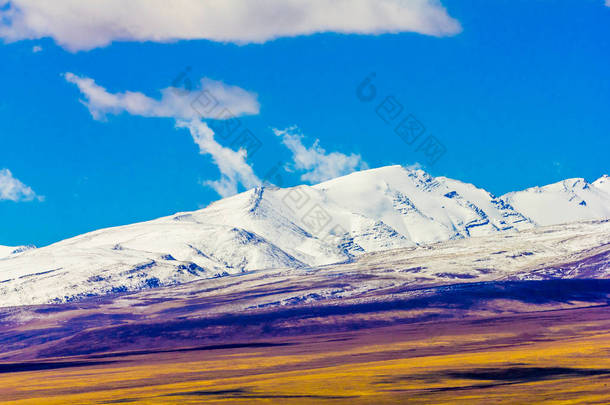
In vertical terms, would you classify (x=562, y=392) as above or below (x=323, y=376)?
below

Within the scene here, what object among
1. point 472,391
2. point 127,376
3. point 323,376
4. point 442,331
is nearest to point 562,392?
point 472,391

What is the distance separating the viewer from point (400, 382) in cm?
9575

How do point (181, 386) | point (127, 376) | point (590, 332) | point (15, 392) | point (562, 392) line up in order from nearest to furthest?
point (562, 392) → point (181, 386) → point (15, 392) → point (127, 376) → point (590, 332)

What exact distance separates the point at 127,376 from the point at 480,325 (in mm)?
95413

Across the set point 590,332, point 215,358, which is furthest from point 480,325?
point 215,358

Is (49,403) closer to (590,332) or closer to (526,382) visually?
(526,382)

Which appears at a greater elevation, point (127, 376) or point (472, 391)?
point (127, 376)

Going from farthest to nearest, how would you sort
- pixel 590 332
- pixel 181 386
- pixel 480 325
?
1. pixel 480 325
2. pixel 590 332
3. pixel 181 386

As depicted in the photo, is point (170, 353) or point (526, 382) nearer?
point (526, 382)

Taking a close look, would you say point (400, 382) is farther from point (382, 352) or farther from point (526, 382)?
point (382, 352)

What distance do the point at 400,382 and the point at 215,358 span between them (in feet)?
224

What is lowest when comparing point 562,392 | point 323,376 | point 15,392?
point 562,392

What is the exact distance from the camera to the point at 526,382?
9094 centimetres

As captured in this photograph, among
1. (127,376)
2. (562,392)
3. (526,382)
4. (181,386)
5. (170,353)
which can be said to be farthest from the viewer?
(170,353)
